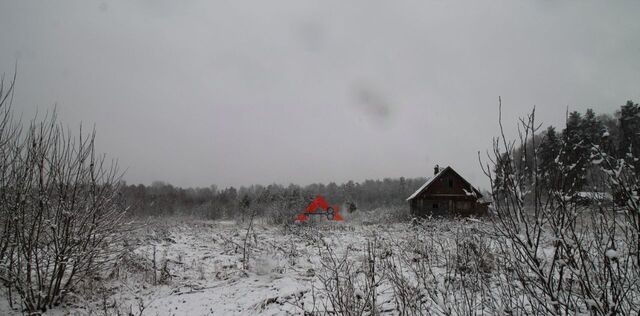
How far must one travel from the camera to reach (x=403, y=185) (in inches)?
3238

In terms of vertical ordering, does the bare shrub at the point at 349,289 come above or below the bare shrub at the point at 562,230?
below

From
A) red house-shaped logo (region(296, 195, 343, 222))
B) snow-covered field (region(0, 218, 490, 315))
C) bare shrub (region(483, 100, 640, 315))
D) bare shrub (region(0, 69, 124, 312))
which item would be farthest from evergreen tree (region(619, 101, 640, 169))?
red house-shaped logo (region(296, 195, 343, 222))

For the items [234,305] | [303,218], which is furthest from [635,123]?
[303,218]

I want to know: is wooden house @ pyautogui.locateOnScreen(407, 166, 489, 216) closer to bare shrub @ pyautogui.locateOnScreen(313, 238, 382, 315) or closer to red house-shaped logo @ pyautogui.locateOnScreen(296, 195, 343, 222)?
red house-shaped logo @ pyautogui.locateOnScreen(296, 195, 343, 222)

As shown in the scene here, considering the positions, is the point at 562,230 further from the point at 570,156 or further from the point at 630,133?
the point at 630,133

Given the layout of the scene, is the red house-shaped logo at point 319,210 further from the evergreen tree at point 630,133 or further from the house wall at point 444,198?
the evergreen tree at point 630,133

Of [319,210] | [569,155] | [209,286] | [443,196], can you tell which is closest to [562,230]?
[569,155]

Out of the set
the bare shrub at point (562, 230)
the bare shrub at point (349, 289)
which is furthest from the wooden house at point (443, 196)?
the bare shrub at point (562, 230)

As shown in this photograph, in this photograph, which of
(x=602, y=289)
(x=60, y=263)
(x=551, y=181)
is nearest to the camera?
(x=602, y=289)

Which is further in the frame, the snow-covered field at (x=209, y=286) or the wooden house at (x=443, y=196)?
the wooden house at (x=443, y=196)

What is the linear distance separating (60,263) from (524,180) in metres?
6.51

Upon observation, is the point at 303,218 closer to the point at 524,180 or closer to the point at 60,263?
the point at 60,263

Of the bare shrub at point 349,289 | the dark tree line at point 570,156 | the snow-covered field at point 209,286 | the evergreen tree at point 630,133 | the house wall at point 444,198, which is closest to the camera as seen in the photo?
the dark tree line at point 570,156

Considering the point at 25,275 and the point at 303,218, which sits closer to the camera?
the point at 25,275
